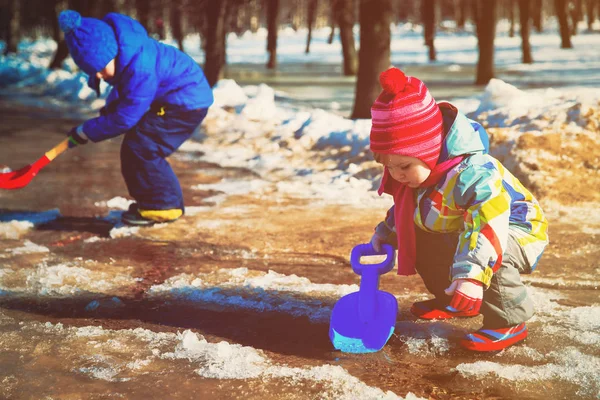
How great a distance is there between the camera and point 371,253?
287 centimetres

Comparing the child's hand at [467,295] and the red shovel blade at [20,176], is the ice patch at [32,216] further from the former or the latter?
the child's hand at [467,295]

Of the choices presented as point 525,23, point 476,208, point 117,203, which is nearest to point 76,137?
point 117,203

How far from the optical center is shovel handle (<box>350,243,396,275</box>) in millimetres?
2734

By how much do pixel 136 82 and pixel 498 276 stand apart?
2.56m

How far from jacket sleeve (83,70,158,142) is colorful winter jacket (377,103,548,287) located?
221 centimetres

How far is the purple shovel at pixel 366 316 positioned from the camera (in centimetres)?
267

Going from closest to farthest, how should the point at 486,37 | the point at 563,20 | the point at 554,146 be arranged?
the point at 554,146
the point at 486,37
the point at 563,20

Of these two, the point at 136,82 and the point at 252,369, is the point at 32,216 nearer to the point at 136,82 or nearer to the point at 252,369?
the point at 136,82

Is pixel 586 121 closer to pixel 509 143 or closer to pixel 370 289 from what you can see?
pixel 509 143

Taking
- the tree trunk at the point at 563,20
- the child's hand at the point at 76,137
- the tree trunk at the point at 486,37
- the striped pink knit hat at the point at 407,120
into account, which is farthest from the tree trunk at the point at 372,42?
the tree trunk at the point at 563,20

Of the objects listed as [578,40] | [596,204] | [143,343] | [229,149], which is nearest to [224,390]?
[143,343]

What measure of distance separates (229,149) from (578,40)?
28.0 m

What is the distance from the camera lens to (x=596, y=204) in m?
4.76

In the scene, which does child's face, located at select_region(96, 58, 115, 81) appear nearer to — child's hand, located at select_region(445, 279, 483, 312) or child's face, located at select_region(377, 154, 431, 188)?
child's face, located at select_region(377, 154, 431, 188)
